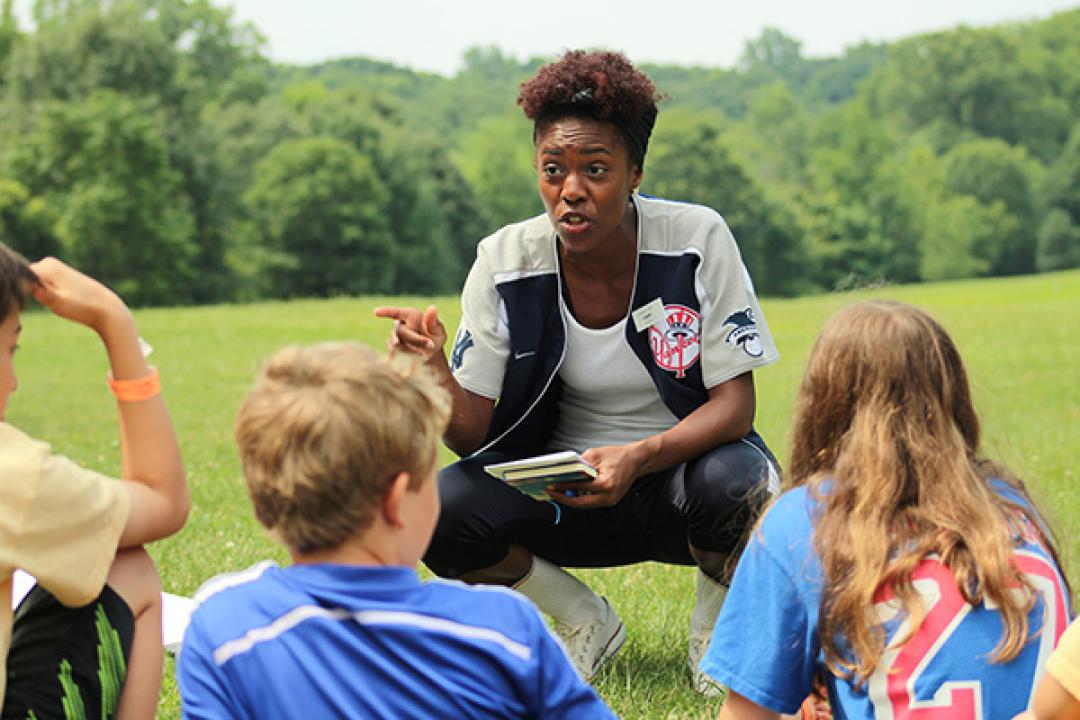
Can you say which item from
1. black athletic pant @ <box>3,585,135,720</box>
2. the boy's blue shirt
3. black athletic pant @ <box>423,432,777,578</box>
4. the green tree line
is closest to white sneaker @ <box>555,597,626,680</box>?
black athletic pant @ <box>423,432,777,578</box>

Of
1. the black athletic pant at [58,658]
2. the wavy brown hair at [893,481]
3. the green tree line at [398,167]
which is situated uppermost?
the wavy brown hair at [893,481]

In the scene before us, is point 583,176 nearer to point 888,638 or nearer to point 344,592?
point 888,638

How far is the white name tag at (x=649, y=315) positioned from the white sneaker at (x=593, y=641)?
0.87 m

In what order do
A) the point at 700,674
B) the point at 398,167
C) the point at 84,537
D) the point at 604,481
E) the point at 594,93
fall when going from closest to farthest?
the point at 84,537, the point at 604,481, the point at 700,674, the point at 594,93, the point at 398,167

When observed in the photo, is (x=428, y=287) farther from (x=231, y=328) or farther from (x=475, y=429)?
(x=475, y=429)

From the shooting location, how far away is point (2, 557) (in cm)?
229

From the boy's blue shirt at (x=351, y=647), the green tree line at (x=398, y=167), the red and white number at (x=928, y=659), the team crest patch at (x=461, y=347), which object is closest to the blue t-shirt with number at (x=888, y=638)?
the red and white number at (x=928, y=659)

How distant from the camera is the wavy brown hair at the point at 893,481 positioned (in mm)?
2309

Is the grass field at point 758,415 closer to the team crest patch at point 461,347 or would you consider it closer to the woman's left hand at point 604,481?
the woman's left hand at point 604,481

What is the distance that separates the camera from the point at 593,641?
Answer: 4.15m

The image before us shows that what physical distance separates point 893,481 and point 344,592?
1016mm

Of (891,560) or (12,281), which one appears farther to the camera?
(12,281)

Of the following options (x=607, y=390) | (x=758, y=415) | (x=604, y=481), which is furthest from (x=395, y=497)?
(x=758, y=415)

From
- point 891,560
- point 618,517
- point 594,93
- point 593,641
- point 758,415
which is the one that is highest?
point 594,93
